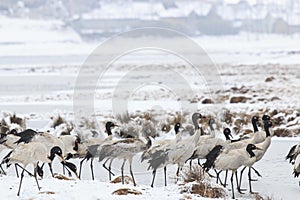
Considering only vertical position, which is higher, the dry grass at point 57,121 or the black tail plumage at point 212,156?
the dry grass at point 57,121

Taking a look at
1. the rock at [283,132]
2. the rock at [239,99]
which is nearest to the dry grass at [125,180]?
the rock at [283,132]

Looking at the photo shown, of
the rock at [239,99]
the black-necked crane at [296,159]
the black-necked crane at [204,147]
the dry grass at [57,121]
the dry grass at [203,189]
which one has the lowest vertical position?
the dry grass at [203,189]

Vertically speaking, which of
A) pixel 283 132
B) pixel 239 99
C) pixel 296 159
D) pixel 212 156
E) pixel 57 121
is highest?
pixel 239 99

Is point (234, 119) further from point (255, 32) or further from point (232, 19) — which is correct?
point (232, 19)

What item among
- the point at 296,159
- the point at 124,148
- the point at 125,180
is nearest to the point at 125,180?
the point at 125,180

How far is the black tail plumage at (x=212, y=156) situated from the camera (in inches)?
433

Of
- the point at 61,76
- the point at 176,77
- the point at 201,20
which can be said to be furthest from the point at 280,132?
the point at 201,20

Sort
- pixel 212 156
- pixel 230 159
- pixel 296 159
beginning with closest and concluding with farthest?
1. pixel 230 159
2. pixel 212 156
3. pixel 296 159

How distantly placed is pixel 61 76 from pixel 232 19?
119 m

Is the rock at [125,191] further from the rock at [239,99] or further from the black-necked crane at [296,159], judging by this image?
the rock at [239,99]

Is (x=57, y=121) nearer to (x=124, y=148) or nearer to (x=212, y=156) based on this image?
(x=124, y=148)

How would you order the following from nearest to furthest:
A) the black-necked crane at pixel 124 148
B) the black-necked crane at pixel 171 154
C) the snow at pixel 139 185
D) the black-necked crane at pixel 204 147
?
1. the snow at pixel 139 185
2. the black-necked crane at pixel 171 154
3. the black-necked crane at pixel 124 148
4. the black-necked crane at pixel 204 147

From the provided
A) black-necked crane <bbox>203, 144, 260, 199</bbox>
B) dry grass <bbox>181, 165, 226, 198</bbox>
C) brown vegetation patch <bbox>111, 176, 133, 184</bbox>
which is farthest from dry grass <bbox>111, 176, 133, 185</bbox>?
black-necked crane <bbox>203, 144, 260, 199</bbox>

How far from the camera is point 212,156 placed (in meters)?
11.1
